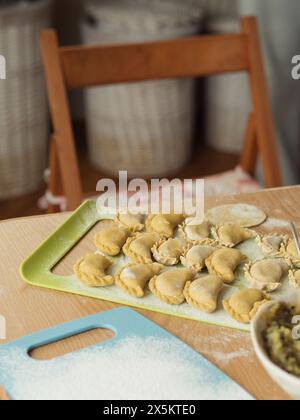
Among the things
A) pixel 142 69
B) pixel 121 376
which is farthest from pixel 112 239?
pixel 142 69

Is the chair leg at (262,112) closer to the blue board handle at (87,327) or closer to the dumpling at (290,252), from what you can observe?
the dumpling at (290,252)

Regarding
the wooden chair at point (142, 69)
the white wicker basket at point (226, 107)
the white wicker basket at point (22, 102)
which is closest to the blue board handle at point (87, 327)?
the wooden chair at point (142, 69)

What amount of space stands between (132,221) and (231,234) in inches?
5.6

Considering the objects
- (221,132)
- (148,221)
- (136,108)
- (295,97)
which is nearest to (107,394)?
(148,221)

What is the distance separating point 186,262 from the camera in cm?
91

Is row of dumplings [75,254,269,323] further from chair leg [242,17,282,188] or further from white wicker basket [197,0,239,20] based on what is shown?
white wicker basket [197,0,239,20]

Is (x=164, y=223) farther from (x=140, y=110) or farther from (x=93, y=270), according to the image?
(x=140, y=110)

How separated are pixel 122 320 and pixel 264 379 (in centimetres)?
18

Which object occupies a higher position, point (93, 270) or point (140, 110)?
point (93, 270)

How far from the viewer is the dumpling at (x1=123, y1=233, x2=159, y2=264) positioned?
92cm

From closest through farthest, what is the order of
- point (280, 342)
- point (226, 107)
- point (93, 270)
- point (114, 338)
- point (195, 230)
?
point (280, 342)
point (114, 338)
point (93, 270)
point (195, 230)
point (226, 107)

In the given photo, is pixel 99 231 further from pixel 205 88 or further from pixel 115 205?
pixel 205 88

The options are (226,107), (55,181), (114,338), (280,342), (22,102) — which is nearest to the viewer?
(280,342)

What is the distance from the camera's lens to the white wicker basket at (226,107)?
8.43 feet
